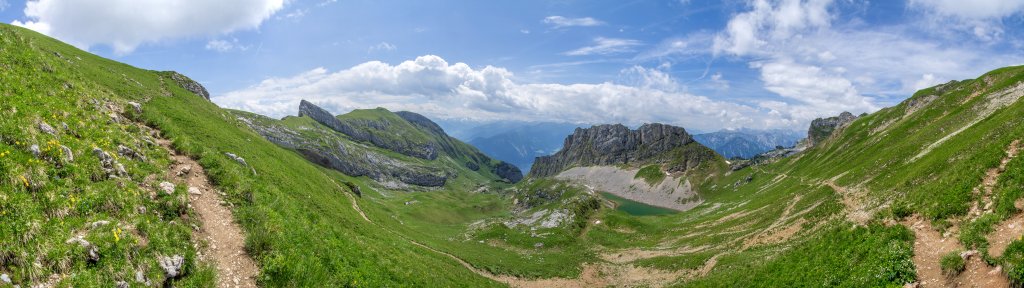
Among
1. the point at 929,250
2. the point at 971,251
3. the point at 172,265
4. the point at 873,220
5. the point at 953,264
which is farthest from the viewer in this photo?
the point at 873,220

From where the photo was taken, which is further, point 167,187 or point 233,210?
point 233,210

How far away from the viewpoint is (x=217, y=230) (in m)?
19.2

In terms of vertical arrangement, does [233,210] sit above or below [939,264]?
above

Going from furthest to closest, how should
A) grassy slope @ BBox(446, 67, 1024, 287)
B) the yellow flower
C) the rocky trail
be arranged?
grassy slope @ BBox(446, 67, 1024, 287) < the rocky trail < the yellow flower

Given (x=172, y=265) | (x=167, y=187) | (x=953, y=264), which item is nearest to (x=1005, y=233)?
(x=953, y=264)

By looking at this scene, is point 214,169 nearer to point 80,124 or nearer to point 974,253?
point 80,124

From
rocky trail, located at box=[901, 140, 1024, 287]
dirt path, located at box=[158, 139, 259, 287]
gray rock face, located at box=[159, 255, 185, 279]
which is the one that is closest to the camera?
gray rock face, located at box=[159, 255, 185, 279]

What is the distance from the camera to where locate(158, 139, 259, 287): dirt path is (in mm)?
16812

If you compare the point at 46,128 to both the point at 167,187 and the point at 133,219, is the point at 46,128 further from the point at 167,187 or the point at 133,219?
the point at 133,219

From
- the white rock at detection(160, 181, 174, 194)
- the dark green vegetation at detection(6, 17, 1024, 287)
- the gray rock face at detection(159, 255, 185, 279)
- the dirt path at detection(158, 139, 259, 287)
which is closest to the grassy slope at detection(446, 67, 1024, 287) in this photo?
the dark green vegetation at detection(6, 17, 1024, 287)

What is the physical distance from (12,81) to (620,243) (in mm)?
82295

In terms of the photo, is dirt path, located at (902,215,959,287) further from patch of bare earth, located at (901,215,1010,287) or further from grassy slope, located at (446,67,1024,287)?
grassy slope, located at (446,67,1024,287)

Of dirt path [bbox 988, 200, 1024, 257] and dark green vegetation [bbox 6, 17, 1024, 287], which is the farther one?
dirt path [bbox 988, 200, 1024, 257]

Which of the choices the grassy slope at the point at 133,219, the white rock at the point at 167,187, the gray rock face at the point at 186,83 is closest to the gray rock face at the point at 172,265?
the grassy slope at the point at 133,219
